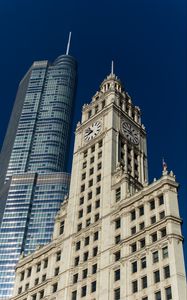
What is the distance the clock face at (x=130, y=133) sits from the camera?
387ft

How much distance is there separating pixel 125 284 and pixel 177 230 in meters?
12.3

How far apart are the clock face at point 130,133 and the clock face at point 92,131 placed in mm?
6068

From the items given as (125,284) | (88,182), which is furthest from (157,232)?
(88,182)

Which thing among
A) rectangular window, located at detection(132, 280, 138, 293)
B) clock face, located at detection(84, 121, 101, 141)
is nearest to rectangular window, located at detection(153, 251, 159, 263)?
rectangular window, located at detection(132, 280, 138, 293)

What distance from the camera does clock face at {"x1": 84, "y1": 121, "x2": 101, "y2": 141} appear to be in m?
118

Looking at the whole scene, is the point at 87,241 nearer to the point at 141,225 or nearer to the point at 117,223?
the point at 117,223

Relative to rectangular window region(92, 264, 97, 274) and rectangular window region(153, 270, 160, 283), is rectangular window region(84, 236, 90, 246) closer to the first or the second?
rectangular window region(92, 264, 97, 274)

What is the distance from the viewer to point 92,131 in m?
120

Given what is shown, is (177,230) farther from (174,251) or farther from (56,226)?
(56,226)

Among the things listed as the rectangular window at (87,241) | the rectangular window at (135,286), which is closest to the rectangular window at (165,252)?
the rectangular window at (135,286)

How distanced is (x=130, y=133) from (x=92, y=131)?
9.25 m

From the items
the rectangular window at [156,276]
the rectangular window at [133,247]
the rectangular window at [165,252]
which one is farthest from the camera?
the rectangular window at [133,247]

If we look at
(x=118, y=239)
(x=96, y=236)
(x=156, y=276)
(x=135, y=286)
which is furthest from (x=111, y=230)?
(x=156, y=276)

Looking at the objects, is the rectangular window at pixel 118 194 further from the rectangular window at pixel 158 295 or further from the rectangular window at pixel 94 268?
the rectangular window at pixel 158 295
